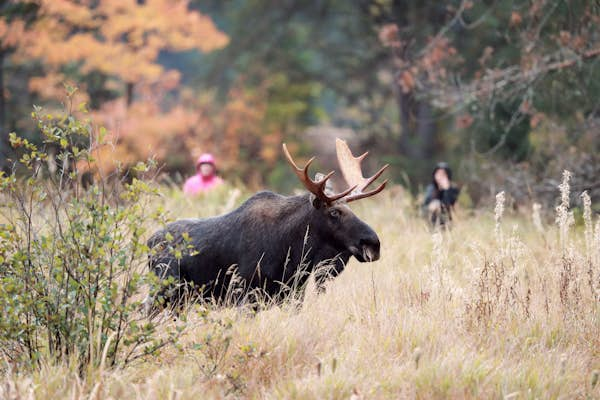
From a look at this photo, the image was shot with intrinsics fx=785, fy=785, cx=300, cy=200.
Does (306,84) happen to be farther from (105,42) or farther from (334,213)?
(334,213)

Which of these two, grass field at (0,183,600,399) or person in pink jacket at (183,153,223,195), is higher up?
person in pink jacket at (183,153,223,195)

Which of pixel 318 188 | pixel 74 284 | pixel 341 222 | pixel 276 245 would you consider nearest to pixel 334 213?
pixel 341 222

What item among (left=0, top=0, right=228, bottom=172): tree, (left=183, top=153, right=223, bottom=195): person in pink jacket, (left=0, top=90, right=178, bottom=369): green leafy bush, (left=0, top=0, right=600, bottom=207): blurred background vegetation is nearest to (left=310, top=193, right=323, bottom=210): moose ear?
(left=0, top=90, right=178, bottom=369): green leafy bush

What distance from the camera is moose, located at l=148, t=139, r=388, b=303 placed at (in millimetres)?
5629

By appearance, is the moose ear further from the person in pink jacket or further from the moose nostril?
A: the person in pink jacket

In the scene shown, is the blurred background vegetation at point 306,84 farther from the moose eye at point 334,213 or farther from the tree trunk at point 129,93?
the moose eye at point 334,213

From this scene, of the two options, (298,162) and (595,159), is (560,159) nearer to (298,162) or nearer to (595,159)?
(595,159)

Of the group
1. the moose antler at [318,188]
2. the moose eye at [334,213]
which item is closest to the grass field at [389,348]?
the moose eye at [334,213]

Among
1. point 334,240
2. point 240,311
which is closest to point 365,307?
point 334,240

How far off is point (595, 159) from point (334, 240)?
22.3 feet

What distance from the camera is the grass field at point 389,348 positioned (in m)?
4.21

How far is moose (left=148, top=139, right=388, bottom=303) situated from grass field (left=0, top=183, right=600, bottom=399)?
252 millimetres

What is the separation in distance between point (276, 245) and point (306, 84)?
690 inches

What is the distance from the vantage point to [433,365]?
4523mm
